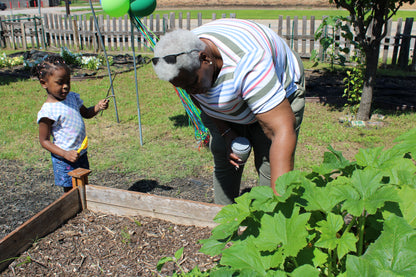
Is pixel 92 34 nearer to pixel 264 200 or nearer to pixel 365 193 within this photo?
pixel 264 200

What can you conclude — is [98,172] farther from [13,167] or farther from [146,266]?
[146,266]

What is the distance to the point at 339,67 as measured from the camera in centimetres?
952

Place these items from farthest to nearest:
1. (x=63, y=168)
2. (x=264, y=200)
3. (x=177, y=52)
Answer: (x=63, y=168), (x=177, y=52), (x=264, y=200)

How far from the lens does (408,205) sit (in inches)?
46.1

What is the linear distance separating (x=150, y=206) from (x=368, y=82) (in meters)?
4.06

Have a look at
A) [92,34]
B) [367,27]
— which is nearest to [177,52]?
[367,27]

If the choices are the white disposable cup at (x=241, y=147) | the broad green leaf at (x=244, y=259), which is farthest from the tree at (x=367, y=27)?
the broad green leaf at (x=244, y=259)

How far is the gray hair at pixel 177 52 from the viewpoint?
158 cm

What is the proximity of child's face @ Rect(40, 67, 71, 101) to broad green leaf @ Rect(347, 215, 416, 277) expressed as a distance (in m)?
2.42

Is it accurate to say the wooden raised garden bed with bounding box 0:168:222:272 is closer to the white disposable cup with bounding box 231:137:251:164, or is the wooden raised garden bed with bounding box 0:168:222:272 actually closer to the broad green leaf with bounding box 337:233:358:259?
the white disposable cup with bounding box 231:137:251:164

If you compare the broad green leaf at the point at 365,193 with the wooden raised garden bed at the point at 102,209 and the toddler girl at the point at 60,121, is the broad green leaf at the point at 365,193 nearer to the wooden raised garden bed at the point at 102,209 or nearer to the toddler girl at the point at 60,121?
the wooden raised garden bed at the point at 102,209

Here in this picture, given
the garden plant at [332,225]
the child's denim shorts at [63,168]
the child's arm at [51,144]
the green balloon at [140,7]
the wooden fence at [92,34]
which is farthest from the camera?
the wooden fence at [92,34]

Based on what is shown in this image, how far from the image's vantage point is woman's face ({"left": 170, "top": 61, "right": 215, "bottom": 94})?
164cm

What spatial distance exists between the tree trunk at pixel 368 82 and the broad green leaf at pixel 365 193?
460 centimetres
